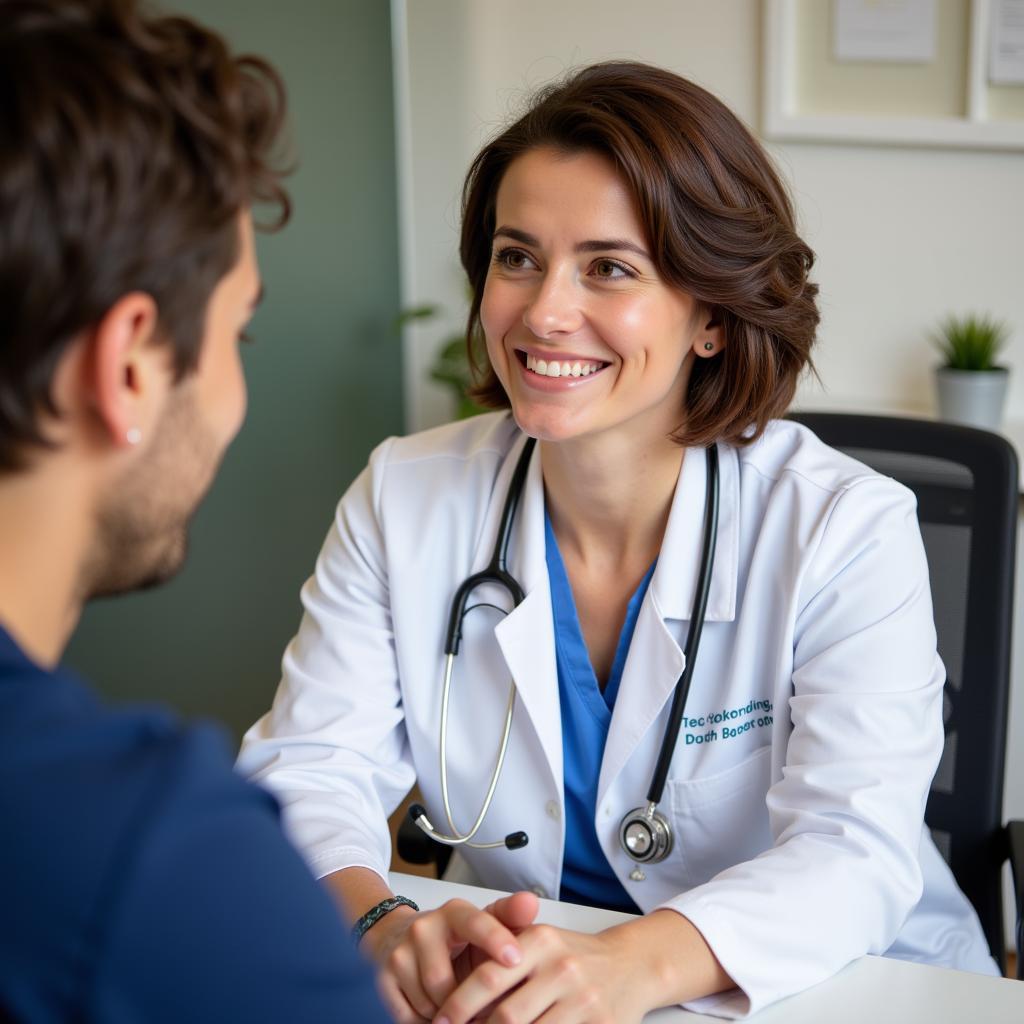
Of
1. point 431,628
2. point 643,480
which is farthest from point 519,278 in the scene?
point 431,628

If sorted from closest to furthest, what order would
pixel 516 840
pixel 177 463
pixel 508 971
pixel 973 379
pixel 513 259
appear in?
pixel 177 463, pixel 508 971, pixel 516 840, pixel 513 259, pixel 973 379

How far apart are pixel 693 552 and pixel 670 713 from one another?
0.18 m

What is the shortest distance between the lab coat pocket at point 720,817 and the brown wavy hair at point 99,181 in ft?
2.65

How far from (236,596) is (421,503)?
147cm

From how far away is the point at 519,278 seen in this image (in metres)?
1.44

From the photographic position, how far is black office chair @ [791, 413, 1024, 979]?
1.46 metres

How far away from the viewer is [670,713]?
1.38 meters

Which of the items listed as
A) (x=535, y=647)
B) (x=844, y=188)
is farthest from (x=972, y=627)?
(x=844, y=188)

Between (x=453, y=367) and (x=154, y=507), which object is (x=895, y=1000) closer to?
(x=154, y=507)

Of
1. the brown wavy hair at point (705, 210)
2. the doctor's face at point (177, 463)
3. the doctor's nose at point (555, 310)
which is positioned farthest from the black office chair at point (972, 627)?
the doctor's face at point (177, 463)

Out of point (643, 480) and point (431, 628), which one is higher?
point (643, 480)

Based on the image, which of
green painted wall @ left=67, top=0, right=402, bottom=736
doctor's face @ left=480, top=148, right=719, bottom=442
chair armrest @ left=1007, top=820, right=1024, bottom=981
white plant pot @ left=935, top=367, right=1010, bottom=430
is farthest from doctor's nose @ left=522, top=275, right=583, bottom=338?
green painted wall @ left=67, top=0, right=402, bottom=736

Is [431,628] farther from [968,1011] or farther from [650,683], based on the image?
[968,1011]

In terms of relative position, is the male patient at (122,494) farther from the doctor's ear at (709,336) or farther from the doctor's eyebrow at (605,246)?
the doctor's ear at (709,336)
